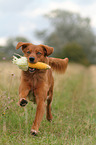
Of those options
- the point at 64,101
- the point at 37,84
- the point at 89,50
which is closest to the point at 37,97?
the point at 37,84

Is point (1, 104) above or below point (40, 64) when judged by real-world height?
below

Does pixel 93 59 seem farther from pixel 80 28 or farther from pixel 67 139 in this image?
pixel 67 139

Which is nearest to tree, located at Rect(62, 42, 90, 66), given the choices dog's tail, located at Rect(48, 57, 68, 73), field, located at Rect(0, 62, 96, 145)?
field, located at Rect(0, 62, 96, 145)

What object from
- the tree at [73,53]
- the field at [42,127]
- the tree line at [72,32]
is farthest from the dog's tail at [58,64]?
the tree line at [72,32]

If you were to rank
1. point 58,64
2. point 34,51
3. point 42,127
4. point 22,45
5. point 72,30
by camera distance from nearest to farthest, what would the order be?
→ point 34,51 < point 22,45 < point 42,127 < point 58,64 < point 72,30

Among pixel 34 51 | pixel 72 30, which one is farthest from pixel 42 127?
pixel 72 30

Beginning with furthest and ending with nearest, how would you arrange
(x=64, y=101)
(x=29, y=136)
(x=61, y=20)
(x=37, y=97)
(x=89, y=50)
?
(x=61, y=20) → (x=89, y=50) → (x=64, y=101) → (x=37, y=97) → (x=29, y=136)

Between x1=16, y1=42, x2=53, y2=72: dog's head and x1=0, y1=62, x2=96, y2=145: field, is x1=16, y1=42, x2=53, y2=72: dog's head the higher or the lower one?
the higher one

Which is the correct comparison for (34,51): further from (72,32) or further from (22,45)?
(72,32)

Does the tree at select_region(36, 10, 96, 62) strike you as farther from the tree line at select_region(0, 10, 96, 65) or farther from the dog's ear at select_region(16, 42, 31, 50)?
the dog's ear at select_region(16, 42, 31, 50)

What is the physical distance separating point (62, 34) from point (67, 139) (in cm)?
4426

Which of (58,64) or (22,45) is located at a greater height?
(22,45)

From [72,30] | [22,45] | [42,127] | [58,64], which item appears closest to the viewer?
[22,45]

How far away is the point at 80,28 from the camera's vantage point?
1896 inches
